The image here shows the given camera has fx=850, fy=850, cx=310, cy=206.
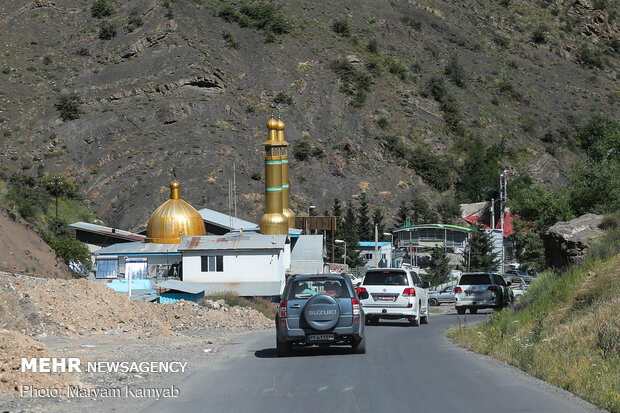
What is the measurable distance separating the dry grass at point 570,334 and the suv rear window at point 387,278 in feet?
15.0

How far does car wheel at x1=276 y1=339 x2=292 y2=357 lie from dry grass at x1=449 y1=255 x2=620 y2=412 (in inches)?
149

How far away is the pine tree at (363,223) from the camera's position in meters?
85.3

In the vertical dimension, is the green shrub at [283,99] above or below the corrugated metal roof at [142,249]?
above

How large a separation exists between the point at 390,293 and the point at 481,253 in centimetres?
4951

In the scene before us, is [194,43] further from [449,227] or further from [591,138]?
[591,138]

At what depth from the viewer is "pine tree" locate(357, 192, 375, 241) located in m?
85.3

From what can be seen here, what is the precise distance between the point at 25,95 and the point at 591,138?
66.9 m

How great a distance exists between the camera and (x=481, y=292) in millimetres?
33125

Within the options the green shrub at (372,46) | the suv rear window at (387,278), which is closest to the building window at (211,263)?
the suv rear window at (387,278)

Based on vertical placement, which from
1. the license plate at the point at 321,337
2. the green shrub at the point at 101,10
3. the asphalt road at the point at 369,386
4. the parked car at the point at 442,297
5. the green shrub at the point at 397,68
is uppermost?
the green shrub at the point at 101,10

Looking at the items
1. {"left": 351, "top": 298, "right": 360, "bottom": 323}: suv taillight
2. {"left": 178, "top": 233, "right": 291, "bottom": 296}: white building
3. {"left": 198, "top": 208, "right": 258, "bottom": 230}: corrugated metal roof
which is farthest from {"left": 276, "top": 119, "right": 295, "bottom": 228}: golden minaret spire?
{"left": 351, "top": 298, "right": 360, "bottom": 323}: suv taillight

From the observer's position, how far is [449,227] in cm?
8350

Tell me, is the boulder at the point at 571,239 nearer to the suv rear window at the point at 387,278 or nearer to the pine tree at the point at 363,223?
the suv rear window at the point at 387,278

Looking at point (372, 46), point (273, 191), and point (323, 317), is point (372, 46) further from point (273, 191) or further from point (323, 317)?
point (323, 317)
